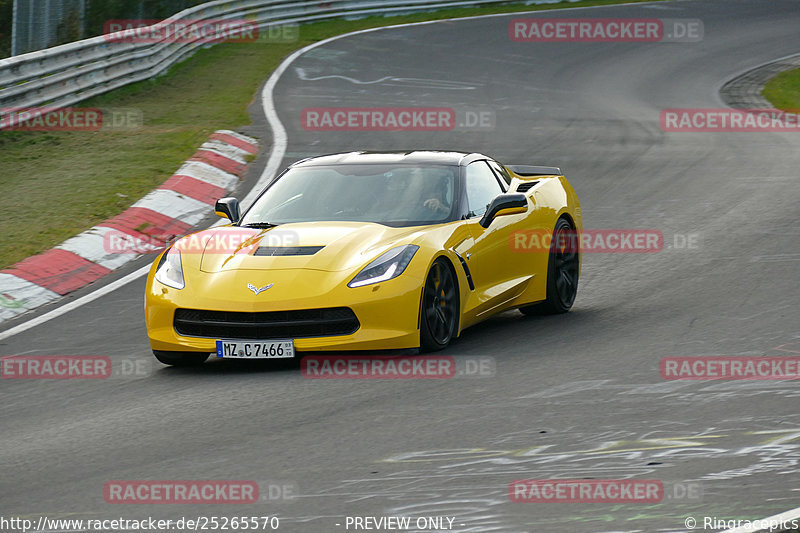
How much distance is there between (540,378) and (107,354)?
308 cm

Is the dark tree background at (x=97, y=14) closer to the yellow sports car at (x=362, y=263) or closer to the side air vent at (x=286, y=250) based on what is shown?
the yellow sports car at (x=362, y=263)

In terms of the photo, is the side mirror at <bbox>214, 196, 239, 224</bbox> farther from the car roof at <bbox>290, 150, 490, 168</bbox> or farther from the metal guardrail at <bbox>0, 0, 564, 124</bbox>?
the metal guardrail at <bbox>0, 0, 564, 124</bbox>

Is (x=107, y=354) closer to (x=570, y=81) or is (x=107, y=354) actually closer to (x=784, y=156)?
(x=784, y=156)

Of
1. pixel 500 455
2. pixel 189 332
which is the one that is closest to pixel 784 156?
pixel 189 332

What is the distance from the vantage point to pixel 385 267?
26.4 feet

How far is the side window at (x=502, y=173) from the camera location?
397 inches

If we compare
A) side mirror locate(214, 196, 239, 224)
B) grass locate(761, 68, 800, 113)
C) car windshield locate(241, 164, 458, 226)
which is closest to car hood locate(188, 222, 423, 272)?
car windshield locate(241, 164, 458, 226)

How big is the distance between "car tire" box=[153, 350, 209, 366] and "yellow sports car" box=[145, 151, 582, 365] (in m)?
0.01

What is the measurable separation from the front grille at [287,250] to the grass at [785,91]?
→ 15415mm

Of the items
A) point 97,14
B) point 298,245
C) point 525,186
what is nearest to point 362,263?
point 298,245

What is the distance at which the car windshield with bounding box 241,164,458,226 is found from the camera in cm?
895

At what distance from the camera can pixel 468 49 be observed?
28.1 metres

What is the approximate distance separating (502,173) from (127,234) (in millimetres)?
4109

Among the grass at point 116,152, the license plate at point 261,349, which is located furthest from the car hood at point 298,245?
the grass at point 116,152
